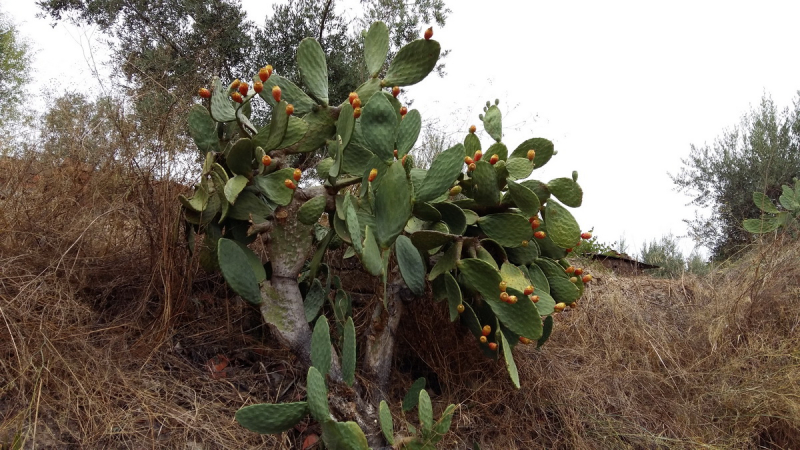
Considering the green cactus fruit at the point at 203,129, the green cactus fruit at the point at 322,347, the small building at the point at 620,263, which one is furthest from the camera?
the small building at the point at 620,263

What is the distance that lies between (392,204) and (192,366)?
0.94 metres

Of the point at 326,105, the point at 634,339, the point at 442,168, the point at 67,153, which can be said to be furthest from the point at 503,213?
the point at 67,153

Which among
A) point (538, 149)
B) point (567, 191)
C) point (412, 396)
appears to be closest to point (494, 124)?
point (538, 149)

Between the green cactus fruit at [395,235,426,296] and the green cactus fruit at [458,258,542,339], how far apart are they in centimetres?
14

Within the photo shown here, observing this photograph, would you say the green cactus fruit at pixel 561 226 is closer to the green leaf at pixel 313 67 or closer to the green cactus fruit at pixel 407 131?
the green cactus fruit at pixel 407 131

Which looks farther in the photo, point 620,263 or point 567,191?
point 620,263

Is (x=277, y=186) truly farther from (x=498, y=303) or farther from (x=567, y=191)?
(x=567, y=191)

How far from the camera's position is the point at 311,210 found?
167 centimetres

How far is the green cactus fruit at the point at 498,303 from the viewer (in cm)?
173

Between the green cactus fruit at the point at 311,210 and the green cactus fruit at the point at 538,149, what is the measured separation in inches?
31.5

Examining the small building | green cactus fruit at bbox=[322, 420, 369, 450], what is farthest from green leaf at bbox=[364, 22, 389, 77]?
the small building

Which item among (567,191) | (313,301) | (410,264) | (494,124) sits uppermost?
(494,124)

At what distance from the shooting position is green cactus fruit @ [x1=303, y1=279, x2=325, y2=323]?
Answer: 191 centimetres

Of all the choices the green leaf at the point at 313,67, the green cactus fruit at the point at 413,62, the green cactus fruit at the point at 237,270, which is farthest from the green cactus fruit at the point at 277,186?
the green cactus fruit at the point at 413,62
